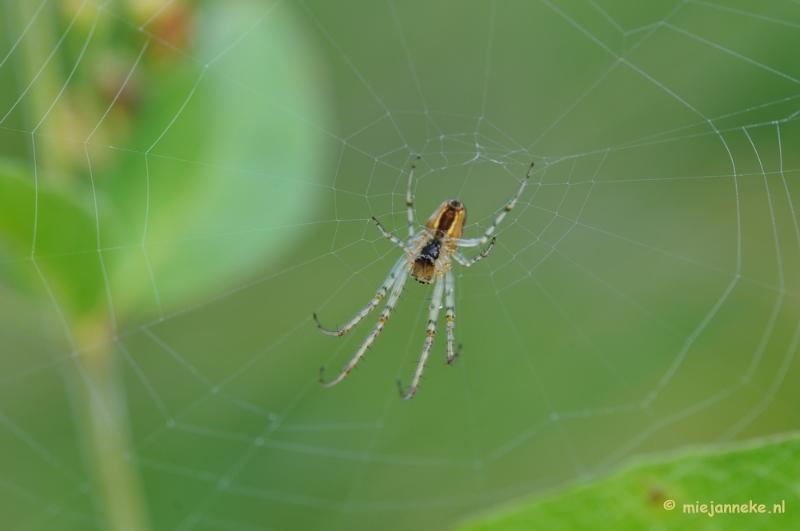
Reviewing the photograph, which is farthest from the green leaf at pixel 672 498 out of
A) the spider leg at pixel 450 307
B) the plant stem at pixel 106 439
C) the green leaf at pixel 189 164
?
the spider leg at pixel 450 307

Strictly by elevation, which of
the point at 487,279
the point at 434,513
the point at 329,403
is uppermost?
the point at 487,279

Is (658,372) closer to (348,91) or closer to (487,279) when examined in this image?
(487,279)

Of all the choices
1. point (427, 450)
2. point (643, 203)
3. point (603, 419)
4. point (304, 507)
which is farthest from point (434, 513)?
point (643, 203)

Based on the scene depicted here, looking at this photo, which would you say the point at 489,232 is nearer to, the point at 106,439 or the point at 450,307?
the point at 450,307

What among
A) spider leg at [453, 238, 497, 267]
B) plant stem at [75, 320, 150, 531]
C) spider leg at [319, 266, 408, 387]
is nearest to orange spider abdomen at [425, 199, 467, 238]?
spider leg at [453, 238, 497, 267]

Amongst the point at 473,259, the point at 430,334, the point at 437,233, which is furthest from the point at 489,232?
the point at 430,334

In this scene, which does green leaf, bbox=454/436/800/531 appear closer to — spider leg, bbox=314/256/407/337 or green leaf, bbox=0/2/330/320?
green leaf, bbox=0/2/330/320
